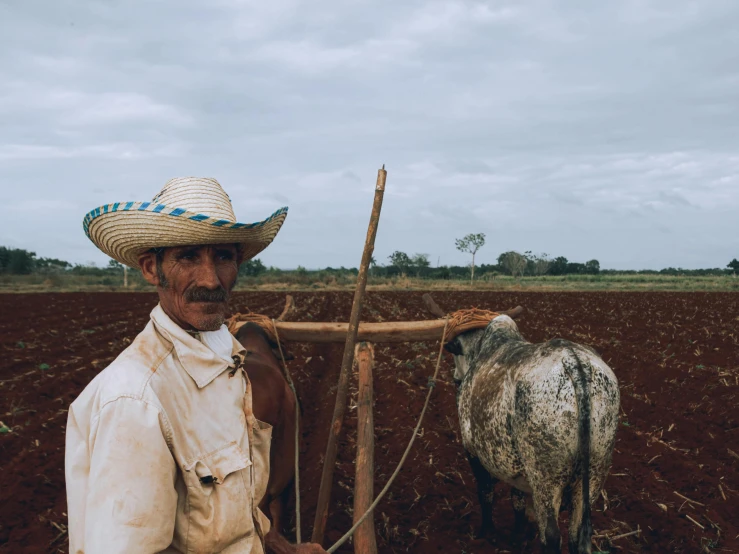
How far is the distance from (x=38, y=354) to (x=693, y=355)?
14.8 m

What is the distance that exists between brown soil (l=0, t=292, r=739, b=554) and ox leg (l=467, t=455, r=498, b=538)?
5.0 inches

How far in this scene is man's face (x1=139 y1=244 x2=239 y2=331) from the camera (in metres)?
1.99

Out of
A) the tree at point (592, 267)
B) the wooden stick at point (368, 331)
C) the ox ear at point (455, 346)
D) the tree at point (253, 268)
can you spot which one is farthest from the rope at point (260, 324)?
the tree at point (592, 267)

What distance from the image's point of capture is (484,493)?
15.1ft

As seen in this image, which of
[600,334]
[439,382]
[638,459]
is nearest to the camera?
[638,459]

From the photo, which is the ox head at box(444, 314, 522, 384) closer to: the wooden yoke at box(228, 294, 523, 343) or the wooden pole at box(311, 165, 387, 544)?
the wooden yoke at box(228, 294, 523, 343)

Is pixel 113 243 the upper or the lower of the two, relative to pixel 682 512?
upper

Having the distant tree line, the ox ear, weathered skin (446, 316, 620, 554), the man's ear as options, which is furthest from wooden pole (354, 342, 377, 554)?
the distant tree line

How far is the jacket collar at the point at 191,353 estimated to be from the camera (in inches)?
72.3

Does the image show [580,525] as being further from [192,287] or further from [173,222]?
[173,222]

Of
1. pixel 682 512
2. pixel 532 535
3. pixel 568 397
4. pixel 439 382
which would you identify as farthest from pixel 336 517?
pixel 439 382

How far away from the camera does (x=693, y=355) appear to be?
39.7 ft

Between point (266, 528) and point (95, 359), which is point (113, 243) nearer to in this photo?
point (266, 528)

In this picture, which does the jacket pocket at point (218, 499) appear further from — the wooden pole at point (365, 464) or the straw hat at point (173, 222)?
the wooden pole at point (365, 464)
